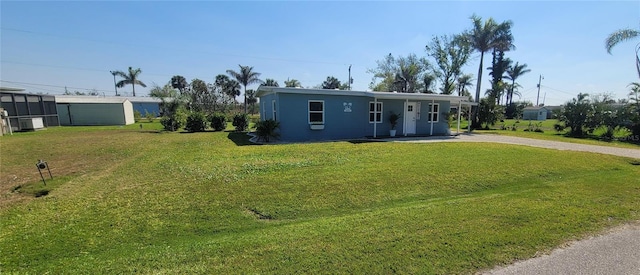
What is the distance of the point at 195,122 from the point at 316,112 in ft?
32.0

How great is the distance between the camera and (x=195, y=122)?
717 inches

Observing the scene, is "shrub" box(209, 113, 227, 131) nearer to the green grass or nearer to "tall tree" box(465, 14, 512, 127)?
the green grass

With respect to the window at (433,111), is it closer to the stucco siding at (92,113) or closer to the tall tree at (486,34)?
the tall tree at (486,34)

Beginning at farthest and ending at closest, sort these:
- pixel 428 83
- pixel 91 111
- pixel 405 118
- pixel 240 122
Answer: pixel 428 83, pixel 91 111, pixel 240 122, pixel 405 118

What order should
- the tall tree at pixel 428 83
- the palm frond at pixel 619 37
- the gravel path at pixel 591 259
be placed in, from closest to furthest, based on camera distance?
1. the gravel path at pixel 591 259
2. the palm frond at pixel 619 37
3. the tall tree at pixel 428 83

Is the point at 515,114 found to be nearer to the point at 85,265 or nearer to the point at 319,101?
the point at 319,101

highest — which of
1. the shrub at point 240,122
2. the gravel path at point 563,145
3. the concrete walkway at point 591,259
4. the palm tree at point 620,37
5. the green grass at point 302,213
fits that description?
the palm tree at point 620,37

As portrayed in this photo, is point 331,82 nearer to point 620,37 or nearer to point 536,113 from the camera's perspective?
point 536,113

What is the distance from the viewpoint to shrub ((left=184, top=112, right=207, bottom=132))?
714 inches

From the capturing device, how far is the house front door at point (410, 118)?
49.6ft

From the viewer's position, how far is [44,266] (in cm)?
272

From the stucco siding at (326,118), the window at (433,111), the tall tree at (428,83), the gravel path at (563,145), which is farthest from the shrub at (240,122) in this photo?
the tall tree at (428,83)

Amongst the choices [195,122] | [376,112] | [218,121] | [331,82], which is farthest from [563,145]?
[331,82]

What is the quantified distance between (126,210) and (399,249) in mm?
4025
